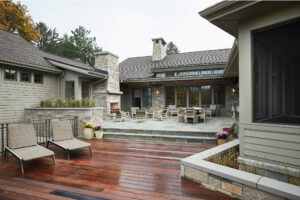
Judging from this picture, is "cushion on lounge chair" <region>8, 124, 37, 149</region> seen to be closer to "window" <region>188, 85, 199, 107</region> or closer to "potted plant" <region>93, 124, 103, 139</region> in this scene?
"potted plant" <region>93, 124, 103, 139</region>

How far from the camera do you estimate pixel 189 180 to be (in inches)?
128

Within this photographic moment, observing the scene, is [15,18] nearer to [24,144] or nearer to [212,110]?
[24,144]

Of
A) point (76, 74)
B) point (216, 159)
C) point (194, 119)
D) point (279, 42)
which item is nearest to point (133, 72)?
point (76, 74)

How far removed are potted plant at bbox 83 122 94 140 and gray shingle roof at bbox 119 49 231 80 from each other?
7.02 m

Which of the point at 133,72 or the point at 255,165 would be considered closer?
the point at 255,165

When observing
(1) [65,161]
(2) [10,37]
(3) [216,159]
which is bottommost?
(1) [65,161]

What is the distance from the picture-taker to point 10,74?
8.13 metres

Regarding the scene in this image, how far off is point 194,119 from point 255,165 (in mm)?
5634

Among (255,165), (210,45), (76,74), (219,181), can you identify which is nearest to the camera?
(219,181)

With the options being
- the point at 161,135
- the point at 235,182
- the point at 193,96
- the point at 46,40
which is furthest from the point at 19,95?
the point at 46,40

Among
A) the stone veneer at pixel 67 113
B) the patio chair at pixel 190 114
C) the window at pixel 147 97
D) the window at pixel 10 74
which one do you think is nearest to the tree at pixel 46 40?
the window at pixel 147 97

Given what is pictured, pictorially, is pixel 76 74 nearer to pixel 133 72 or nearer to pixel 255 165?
pixel 133 72

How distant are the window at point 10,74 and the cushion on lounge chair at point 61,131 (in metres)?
5.04

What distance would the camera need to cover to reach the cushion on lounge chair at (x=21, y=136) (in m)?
4.19
